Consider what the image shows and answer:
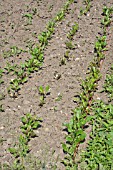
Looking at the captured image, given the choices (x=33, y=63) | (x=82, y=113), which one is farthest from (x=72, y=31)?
(x=82, y=113)

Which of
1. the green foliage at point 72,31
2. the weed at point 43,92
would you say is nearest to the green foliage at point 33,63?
the weed at point 43,92

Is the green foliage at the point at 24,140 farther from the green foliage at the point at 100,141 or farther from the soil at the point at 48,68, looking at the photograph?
the green foliage at the point at 100,141

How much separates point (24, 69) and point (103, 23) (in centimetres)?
213

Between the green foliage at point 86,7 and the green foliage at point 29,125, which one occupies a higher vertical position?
the green foliage at point 86,7

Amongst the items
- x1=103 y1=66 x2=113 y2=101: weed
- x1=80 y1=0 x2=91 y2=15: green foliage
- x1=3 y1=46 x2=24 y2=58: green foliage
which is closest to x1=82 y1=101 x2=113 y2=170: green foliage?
x1=103 y1=66 x2=113 y2=101: weed

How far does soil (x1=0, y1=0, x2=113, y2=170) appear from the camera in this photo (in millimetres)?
4223

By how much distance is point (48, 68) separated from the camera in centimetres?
546

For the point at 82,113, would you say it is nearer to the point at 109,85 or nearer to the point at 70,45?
the point at 109,85

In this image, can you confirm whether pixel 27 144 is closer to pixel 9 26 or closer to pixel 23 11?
pixel 9 26

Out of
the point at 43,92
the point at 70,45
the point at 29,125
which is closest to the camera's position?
the point at 29,125

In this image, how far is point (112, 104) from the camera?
4.79 meters

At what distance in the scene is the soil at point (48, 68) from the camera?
4223mm

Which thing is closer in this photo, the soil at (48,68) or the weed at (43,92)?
the soil at (48,68)

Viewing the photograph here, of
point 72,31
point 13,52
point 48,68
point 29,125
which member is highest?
point 72,31
